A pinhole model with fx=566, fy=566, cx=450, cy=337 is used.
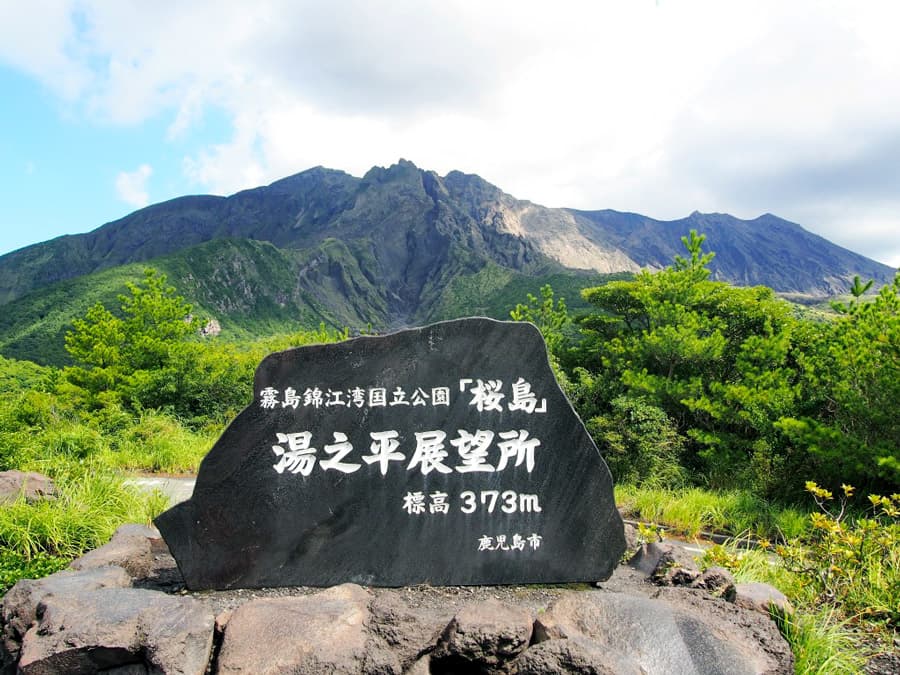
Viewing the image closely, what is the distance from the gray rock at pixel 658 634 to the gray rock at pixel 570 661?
5 cm

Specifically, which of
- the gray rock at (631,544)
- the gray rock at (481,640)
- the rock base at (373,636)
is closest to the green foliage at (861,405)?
the gray rock at (631,544)

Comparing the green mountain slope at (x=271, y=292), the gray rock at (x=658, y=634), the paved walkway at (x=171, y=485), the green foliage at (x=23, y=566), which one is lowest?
the paved walkway at (x=171, y=485)

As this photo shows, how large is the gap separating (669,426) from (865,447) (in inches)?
129

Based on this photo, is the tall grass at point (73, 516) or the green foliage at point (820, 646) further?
the tall grass at point (73, 516)

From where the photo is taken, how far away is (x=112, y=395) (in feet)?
43.9

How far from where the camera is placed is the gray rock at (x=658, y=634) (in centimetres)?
252

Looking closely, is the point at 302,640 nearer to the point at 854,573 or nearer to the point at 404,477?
the point at 404,477

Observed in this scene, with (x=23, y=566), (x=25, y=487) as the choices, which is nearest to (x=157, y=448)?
(x=25, y=487)

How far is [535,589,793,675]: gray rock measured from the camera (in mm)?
2523

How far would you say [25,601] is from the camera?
9.97ft

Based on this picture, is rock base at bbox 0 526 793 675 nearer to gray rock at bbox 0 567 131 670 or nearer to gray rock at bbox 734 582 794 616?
gray rock at bbox 0 567 131 670

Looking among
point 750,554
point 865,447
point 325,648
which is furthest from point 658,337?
point 325,648

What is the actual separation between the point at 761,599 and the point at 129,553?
4180 mm

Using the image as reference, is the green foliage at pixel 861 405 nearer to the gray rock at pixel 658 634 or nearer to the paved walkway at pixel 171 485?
the gray rock at pixel 658 634
